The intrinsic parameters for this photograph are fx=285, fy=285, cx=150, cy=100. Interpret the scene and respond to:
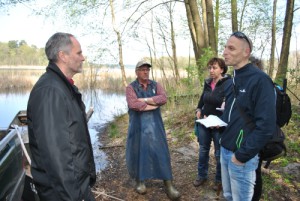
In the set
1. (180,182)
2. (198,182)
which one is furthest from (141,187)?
(198,182)

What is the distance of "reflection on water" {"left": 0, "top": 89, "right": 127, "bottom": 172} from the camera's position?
29.8ft

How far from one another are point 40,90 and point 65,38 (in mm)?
462

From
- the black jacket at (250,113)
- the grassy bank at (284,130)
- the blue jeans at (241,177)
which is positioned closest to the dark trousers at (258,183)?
the blue jeans at (241,177)

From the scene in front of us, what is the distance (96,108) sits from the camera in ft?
51.5

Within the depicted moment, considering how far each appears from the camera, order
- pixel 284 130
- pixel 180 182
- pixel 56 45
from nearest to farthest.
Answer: pixel 56 45, pixel 180 182, pixel 284 130

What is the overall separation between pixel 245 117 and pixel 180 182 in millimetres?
2637

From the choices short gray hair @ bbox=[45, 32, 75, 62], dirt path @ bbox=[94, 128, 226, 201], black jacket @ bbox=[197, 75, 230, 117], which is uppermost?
short gray hair @ bbox=[45, 32, 75, 62]

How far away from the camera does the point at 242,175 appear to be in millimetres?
2562

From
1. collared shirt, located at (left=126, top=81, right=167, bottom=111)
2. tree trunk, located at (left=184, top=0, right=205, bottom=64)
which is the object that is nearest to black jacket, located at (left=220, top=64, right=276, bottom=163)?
collared shirt, located at (left=126, top=81, right=167, bottom=111)

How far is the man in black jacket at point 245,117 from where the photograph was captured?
2312mm

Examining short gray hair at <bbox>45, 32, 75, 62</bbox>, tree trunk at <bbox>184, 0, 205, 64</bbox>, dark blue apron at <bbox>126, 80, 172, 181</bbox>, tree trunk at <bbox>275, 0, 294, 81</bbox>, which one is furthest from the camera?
tree trunk at <bbox>184, 0, 205, 64</bbox>

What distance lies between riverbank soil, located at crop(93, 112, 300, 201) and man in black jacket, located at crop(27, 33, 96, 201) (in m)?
2.37

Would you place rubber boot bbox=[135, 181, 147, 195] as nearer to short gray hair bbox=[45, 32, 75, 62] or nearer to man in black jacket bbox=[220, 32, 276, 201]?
man in black jacket bbox=[220, 32, 276, 201]

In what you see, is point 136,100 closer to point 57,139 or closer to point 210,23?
point 57,139
